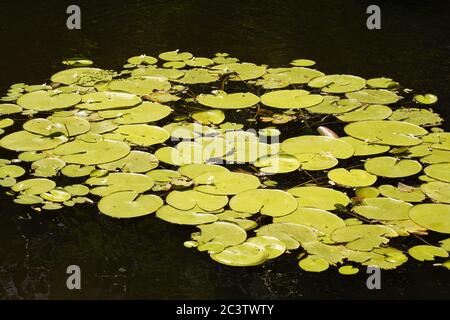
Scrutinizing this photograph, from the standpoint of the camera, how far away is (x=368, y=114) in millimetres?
3090

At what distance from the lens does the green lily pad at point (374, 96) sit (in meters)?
3.22

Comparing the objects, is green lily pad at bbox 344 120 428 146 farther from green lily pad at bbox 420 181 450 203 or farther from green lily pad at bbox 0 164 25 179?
green lily pad at bbox 0 164 25 179

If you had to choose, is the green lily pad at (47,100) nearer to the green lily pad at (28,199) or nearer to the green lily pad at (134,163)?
the green lily pad at (134,163)

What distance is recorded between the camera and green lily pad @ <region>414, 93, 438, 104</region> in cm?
324

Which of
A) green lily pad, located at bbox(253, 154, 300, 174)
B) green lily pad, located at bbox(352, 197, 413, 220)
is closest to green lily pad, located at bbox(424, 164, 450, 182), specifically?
green lily pad, located at bbox(352, 197, 413, 220)

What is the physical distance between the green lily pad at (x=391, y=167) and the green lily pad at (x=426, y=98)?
2.04ft

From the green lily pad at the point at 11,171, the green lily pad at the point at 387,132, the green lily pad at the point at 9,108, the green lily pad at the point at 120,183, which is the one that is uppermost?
the green lily pad at the point at 9,108

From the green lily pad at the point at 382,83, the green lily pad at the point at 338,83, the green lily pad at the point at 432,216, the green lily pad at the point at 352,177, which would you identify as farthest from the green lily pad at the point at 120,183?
the green lily pad at the point at 382,83

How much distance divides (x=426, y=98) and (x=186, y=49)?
4.11 ft

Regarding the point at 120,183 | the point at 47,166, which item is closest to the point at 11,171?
the point at 47,166

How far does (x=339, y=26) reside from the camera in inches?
163

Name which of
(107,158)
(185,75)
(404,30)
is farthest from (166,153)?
(404,30)

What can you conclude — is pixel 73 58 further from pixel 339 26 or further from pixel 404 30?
pixel 404 30

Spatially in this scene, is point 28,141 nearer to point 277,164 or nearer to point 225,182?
point 225,182
